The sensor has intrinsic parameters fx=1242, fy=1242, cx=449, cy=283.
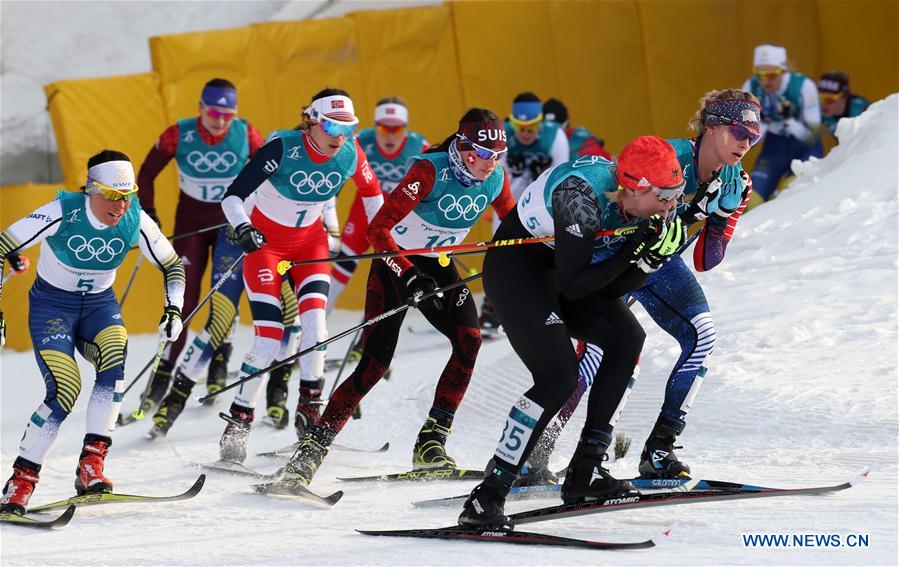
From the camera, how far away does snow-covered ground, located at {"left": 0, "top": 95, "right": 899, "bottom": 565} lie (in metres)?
4.81

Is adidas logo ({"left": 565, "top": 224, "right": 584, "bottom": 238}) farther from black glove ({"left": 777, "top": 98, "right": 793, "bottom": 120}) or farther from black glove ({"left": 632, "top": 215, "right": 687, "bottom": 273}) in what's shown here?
black glove ({"left": 777, "top": 98, "right": 793, "bottom": 120})

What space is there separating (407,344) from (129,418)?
10.1ft

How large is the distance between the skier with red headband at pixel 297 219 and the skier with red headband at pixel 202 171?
4.76ft

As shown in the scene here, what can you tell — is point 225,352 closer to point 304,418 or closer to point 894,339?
point 304,418

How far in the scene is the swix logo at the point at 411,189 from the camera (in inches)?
238

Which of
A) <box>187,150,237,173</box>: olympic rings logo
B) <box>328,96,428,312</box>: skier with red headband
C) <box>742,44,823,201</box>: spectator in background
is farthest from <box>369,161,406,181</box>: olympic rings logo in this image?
<box>742,44,823,201</box>: spectator in background

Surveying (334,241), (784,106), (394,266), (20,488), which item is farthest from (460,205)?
(784,106)

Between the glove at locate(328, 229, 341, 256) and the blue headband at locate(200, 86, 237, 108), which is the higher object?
the blue headband at locate(200, 86, 237, 108)

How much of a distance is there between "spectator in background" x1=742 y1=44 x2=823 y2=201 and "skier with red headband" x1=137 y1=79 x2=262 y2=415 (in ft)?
14.8

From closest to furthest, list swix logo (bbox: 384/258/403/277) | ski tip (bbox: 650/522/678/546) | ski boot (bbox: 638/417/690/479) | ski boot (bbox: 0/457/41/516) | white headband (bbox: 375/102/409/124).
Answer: ski tip (bbox: 650/522/678/546) → ski boot (bbox: 638/417/690/479) → ski boot (bbox: 0/457/41/516) → swix logo (bbox: 384/258/403/277) → white headband (bbox: 375/102/409/124)

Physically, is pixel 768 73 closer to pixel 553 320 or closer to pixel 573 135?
pixel 573 135

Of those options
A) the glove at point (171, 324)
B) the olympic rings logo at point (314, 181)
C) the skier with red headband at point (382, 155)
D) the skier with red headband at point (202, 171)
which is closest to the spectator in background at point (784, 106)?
the skier with red headband at point (382, 155)

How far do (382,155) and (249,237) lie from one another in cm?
319

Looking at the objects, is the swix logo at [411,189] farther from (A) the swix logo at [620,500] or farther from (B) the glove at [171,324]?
(A) the swix logo at [620,500]
